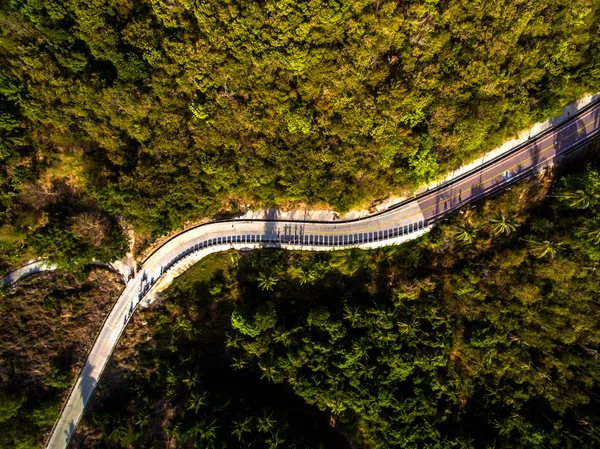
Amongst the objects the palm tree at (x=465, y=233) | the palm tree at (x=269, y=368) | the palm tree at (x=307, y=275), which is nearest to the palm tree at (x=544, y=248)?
the palm tree at (x=465, y=233)

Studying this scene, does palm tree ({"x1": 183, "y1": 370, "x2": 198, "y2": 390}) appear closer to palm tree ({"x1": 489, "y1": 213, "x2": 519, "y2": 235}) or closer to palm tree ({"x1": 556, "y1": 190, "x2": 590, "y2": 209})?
palm tree ({"x1": 489, "y1": 213, "x2": 519, "y2": 235})

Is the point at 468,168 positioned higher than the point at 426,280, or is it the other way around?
the point at 468,168

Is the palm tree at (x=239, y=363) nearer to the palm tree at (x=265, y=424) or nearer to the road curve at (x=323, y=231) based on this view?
the palm tree at (x=265, y=424)

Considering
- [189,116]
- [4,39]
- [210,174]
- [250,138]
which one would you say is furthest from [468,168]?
[4,39]

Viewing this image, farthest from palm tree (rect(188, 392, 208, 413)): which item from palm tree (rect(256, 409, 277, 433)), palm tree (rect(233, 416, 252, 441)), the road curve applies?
the road curve

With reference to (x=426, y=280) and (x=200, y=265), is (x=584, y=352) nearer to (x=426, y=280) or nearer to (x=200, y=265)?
(x=426, y=280)

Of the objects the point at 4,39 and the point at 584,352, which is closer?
the point at 4,39
